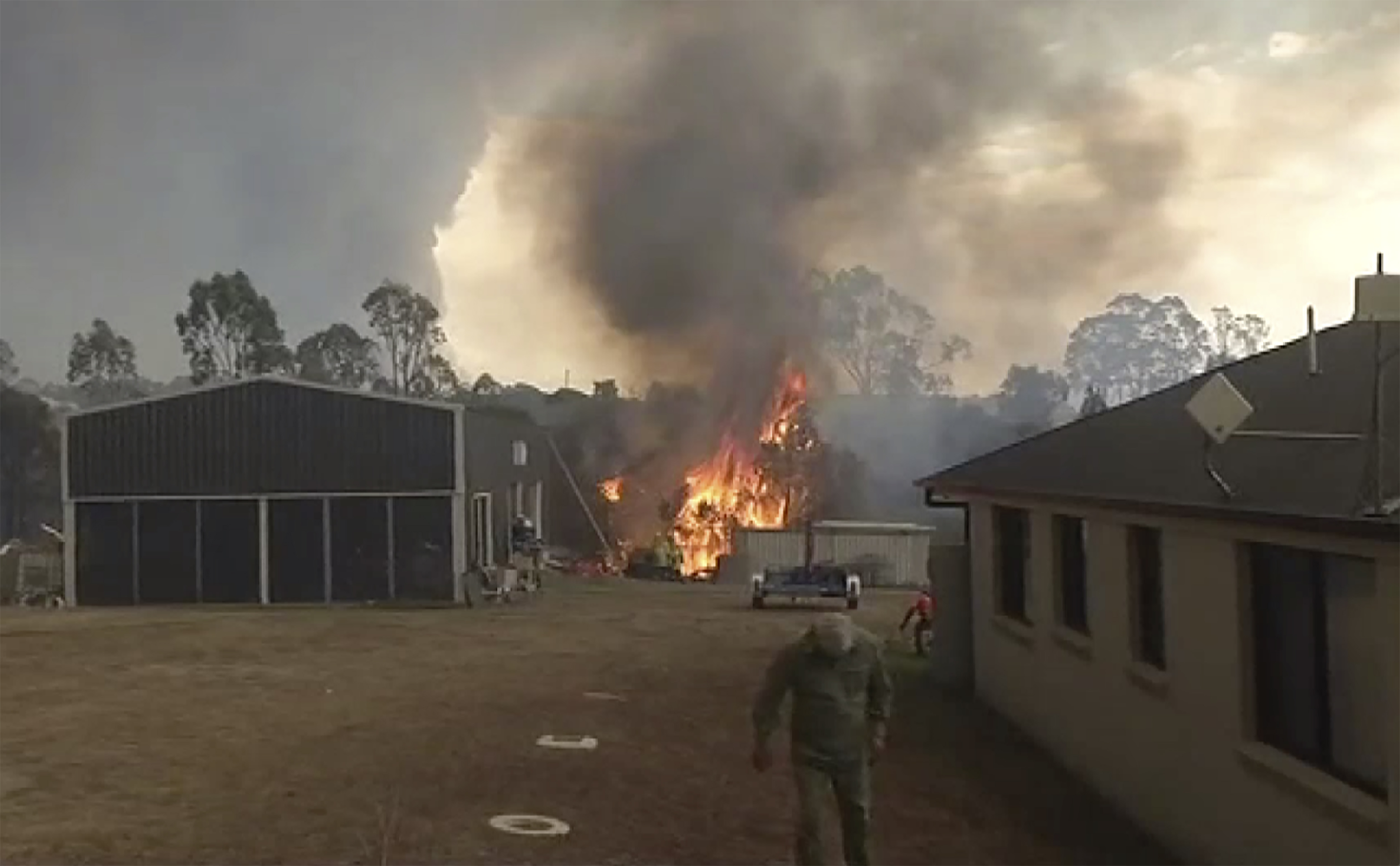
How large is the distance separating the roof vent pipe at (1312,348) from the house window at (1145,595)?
61.7 inches

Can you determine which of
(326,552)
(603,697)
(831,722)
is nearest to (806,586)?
(326,552)

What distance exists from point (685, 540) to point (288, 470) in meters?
14.8

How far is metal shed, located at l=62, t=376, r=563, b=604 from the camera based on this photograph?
25.6 meters

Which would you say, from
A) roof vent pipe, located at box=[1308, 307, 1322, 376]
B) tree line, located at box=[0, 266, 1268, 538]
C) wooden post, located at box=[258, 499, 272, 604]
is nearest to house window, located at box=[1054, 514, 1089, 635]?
roof vent pipe, located at box=[1308, 307, 1322, 376]

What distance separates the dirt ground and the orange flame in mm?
20201

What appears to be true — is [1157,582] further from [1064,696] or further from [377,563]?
[377,563]

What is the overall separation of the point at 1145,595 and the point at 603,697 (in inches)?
246

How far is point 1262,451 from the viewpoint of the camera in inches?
291

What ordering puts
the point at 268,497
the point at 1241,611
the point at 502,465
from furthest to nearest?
the point at 502,465 < the point at 268,497 < the point at 1241,611

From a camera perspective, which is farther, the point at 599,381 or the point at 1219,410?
the point at 599,381

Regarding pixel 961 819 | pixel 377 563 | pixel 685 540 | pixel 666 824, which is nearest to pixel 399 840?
pixel 666 824

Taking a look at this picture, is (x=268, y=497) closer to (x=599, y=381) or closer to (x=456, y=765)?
(x=456, y=765)

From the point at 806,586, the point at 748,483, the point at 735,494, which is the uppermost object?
the point at 748,483

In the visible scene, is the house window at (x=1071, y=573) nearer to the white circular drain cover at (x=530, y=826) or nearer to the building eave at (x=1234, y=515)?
the building eave at (x=1234, y=515)
